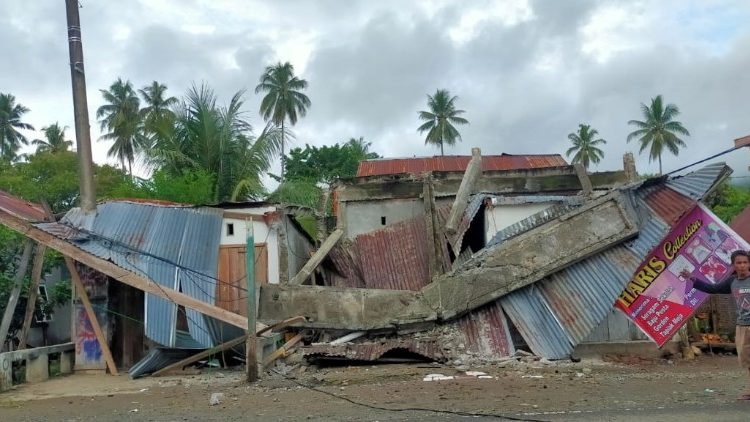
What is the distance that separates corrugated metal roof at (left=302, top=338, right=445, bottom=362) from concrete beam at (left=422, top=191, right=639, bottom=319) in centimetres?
70

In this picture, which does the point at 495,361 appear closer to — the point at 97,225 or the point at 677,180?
the point at 677,180

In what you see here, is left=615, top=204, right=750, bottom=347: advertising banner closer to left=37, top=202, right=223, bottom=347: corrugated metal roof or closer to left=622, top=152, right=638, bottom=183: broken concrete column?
left=622, top=152, right=638, bottom=183: broken concrete column

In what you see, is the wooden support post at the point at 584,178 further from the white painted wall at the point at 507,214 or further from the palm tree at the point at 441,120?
the palm tree at the point at 441,120

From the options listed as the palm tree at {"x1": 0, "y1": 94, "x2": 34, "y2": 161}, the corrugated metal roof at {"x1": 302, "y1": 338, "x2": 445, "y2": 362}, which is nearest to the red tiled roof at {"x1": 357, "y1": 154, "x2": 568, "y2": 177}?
the corrugated metal roof at {"x1": 302, "y1": 338, "x2": 445, "y2": 362}

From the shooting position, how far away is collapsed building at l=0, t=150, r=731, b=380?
11086 mm

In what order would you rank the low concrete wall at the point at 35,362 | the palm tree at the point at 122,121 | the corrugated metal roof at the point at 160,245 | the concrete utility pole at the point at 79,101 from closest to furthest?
the low concrete wall at the point at 35,362 → the corrugated metal roof at the point at 160,245 → the concrete utility pole at the point at 79,101 → the palm tree at the point at 122,121

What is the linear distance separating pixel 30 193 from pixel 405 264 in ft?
71.2

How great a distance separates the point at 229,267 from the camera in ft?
43.9

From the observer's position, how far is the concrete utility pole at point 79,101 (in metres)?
14.0

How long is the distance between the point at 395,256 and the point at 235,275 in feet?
11.3

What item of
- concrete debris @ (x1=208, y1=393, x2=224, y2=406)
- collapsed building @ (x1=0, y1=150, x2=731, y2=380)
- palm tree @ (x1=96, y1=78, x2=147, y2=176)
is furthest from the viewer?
palm tree @ (x1=96, y1=78, x2=147, y2=176)

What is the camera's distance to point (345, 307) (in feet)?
38.2

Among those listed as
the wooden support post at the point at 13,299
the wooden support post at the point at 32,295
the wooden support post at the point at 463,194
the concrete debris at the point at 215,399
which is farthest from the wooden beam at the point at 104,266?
the wooden support post at the point at 463,194

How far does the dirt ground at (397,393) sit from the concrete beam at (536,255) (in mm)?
1427
